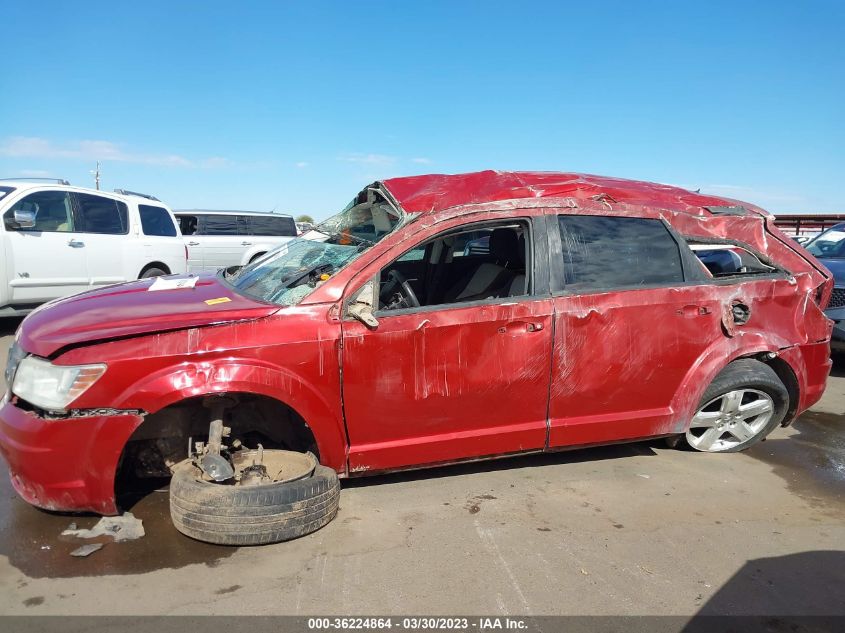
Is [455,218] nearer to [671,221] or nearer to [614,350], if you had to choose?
[614,350]

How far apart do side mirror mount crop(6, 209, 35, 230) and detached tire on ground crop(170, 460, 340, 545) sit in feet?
18.6

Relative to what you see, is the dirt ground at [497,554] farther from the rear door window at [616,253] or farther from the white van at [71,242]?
the white van at [71,242]

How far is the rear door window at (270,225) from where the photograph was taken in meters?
14.6

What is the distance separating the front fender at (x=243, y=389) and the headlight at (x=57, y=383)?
0.53 feet

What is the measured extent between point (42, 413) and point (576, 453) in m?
3.21

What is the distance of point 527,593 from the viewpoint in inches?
101

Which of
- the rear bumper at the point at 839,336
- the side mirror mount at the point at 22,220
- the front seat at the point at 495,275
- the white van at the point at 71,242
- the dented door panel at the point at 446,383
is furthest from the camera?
the white van at the point at 71,242

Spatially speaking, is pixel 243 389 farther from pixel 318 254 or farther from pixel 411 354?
pixel 318 254

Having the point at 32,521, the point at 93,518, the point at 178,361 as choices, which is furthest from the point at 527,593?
the point at 32,521

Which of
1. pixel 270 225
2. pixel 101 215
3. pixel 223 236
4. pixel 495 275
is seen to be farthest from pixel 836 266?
pixel 223 236

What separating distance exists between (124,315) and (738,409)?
12.5 feet

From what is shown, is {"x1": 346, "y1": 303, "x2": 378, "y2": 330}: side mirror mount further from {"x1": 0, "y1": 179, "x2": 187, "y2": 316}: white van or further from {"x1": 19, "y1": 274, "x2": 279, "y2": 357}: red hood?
{"x1": 0, "y1": 179, "x2": 187, "y2": 316}: white van

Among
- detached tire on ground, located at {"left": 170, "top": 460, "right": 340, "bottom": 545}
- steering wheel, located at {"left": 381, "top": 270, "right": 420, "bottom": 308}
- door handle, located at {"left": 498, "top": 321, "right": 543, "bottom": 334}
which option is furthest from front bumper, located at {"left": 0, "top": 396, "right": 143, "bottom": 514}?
door handle, located at {"left": 498, "top": 321, "right": 543, "bottom": 334}

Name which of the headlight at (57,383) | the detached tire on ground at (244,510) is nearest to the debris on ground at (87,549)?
the detached tire on ground at (244,510)
